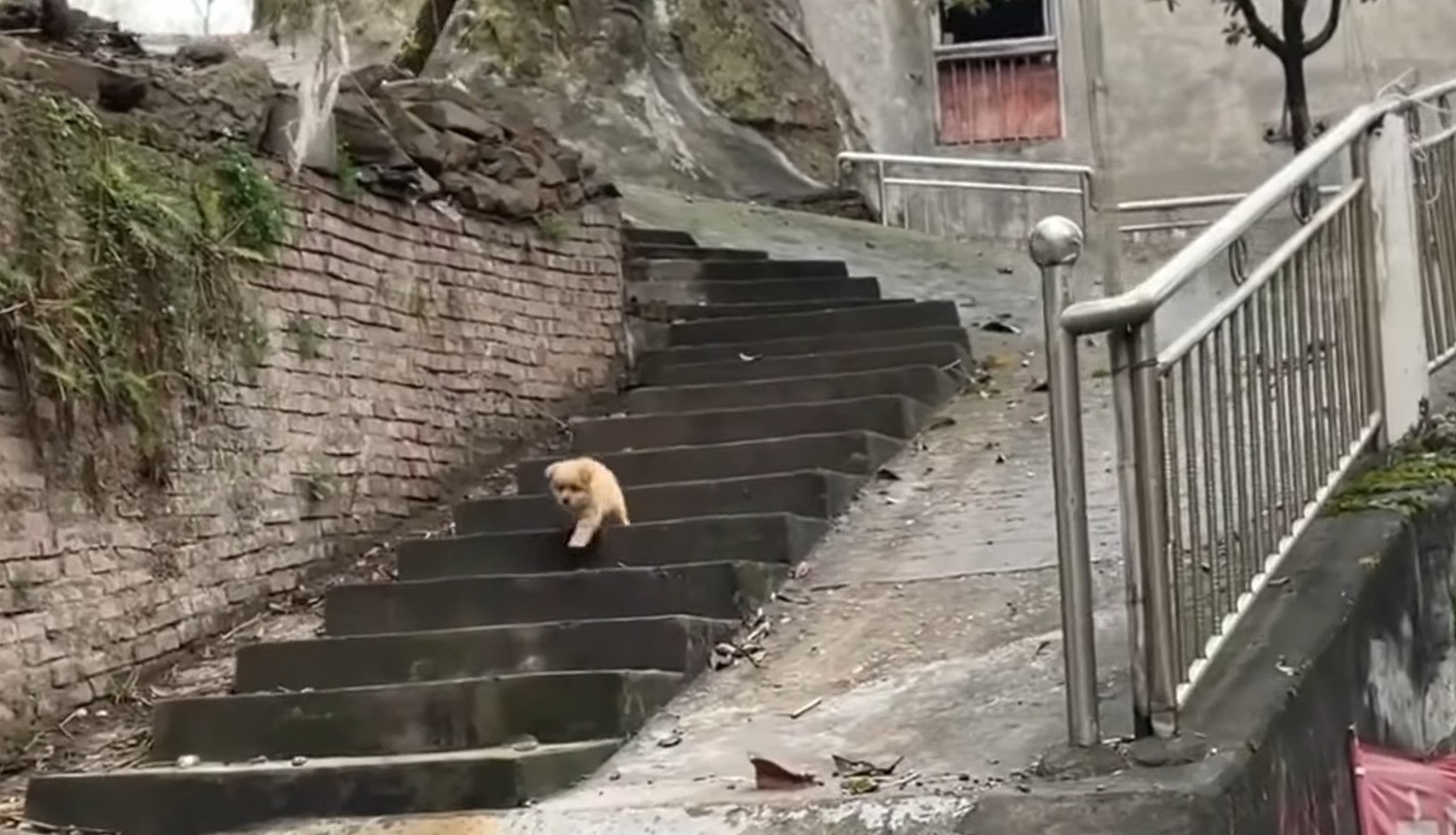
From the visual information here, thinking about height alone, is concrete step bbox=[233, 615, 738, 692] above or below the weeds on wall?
below

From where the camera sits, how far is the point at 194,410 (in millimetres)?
5980

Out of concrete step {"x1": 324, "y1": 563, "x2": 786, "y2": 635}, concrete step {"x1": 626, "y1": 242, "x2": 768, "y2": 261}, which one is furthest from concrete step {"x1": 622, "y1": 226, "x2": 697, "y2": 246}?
concrete step {"x1": 324, "y1": 563, "x2": 786, "y2": 635}

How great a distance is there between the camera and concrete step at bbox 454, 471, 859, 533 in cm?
626

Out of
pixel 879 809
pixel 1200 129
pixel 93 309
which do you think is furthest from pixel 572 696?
pixel 1200 129

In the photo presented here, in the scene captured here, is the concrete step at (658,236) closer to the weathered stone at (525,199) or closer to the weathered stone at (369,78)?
the weathered stone at (525,199)

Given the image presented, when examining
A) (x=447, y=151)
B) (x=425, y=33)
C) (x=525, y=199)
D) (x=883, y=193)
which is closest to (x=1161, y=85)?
(x=883, y=193)

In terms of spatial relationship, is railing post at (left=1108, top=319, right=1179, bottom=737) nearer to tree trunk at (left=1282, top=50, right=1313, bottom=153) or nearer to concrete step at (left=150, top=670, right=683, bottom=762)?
concrete step at (left=150, top=670, right=683, bottom=762)

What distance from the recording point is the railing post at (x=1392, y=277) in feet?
14.9

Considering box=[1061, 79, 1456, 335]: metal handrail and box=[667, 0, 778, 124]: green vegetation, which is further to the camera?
box=[667, 0, 778, 124]: green vegetation

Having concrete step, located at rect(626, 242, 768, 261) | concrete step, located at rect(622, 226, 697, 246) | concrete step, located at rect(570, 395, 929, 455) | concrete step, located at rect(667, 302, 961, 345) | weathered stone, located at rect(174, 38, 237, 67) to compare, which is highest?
weathered stone, located at rect(174, 38, 237, 67)

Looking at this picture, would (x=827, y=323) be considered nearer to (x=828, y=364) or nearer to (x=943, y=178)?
(x=828, y=364)

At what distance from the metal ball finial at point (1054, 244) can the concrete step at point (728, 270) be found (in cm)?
566

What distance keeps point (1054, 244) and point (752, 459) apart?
3552 millimetres

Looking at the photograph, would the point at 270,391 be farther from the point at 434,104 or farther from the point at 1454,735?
the point at 1454,735
